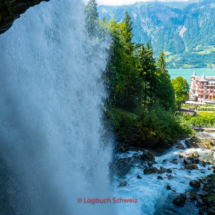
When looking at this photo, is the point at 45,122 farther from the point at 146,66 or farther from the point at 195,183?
the point at 146,66

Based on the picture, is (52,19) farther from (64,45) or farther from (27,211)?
(27,211)

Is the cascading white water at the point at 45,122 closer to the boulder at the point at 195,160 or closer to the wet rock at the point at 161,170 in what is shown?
the wet rock at the point at 161,170

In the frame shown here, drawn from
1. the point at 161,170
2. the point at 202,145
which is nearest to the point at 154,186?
the point at 161,170

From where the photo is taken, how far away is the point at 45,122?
7.99 metres

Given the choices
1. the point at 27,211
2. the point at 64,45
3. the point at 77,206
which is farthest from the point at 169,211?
the point at 64,45

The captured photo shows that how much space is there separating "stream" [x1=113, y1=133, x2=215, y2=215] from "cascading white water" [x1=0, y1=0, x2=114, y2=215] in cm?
149

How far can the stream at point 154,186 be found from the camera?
974 cm

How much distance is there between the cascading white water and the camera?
676 centimetres

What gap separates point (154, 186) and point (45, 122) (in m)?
8.46

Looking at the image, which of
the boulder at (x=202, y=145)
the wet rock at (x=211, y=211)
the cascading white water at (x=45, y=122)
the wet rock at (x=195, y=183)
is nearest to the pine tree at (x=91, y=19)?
the cascading white water at (x=45, y=122)

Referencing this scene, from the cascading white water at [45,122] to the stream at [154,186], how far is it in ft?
4.90

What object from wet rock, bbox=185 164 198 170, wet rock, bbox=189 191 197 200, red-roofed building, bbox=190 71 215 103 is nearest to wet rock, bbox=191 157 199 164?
wet rock, bbox=185 164 198 170

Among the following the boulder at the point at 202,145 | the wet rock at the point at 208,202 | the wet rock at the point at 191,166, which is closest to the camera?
the wet rock at the point at 208,202

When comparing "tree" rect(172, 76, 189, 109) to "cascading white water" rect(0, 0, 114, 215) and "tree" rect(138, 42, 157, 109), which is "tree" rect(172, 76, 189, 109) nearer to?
"tree" rect(138, 42, 157, 109)
